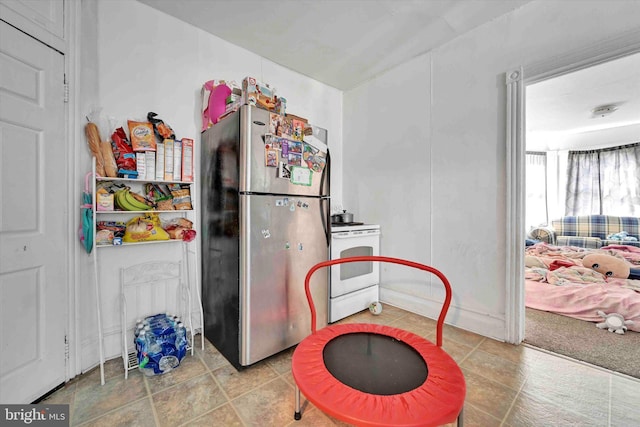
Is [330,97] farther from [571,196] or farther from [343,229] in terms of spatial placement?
[571,196]

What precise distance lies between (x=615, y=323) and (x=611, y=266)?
1387 mm

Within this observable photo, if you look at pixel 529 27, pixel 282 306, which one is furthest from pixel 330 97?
pixel 282 306

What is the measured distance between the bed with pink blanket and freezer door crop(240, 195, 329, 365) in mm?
2567

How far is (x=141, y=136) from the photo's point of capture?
5.84 feet

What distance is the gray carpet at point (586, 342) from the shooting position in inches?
71.1

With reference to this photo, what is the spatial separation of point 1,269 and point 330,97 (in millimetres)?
3298

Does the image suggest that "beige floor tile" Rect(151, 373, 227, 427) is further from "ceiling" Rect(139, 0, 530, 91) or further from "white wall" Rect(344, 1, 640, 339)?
"ceiling" Rect(139, 0, 530, 91)

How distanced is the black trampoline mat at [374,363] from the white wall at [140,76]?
5.02 ft

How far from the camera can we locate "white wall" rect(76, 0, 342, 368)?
5.88ft

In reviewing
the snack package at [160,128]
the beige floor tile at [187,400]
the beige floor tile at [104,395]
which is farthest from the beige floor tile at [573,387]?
the snack package at [160,128]

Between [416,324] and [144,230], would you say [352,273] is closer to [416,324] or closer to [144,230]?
[416,324]

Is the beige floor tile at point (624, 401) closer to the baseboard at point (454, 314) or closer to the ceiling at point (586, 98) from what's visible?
the baseboard at point (454, 314)

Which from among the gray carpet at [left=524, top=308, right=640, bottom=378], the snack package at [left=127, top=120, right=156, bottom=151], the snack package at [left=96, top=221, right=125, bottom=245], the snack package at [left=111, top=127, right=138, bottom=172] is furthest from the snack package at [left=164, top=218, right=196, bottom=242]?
the gray carpet at [left=524, top=308, right=640, bottom=378]

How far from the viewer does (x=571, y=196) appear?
5.24m
